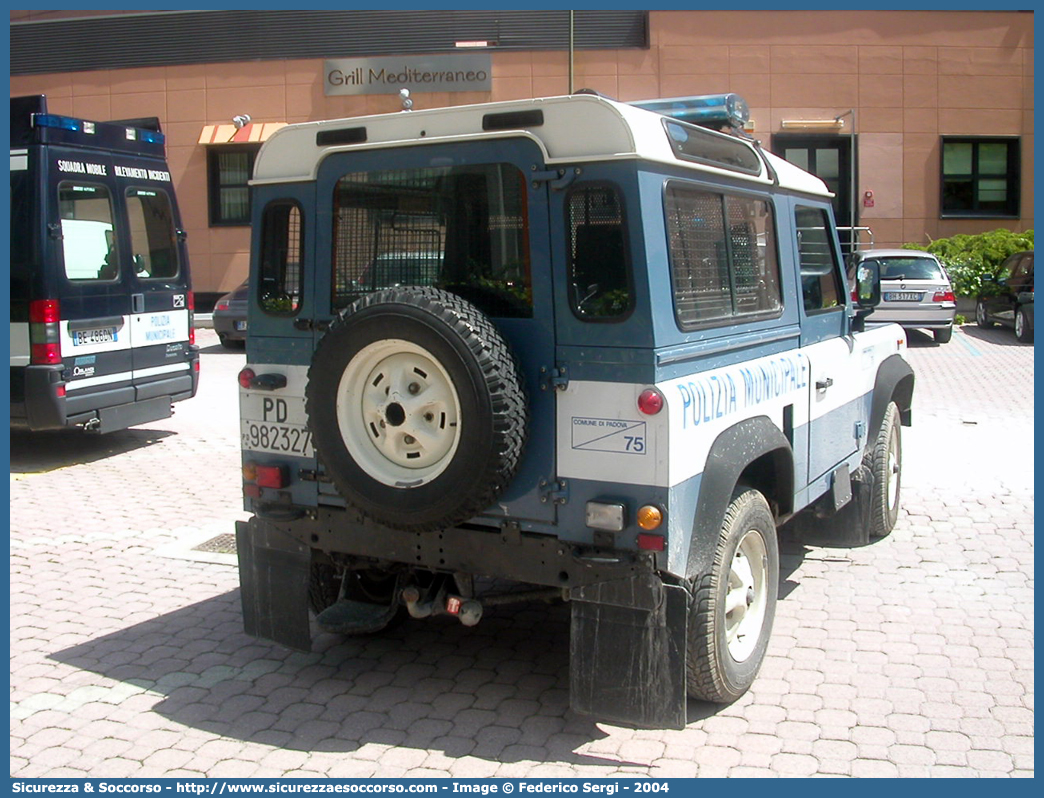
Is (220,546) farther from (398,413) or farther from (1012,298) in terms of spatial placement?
(1012,298)

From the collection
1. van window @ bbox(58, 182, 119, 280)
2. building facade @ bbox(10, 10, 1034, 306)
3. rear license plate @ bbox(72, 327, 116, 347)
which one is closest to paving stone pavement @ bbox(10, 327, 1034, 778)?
rear license plate @ bbox(72, 327, 116, 347)

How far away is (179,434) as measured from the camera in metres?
10.7

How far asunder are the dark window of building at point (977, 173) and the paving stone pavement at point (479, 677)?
63.0 feet

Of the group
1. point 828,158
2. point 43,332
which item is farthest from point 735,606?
point 828,158

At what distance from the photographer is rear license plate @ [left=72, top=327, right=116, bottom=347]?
9.06 meters

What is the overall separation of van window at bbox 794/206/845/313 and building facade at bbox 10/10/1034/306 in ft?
61.1

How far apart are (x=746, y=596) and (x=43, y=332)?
6.65 m

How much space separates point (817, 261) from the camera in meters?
5.63

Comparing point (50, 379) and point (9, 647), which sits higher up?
point (50, 379)

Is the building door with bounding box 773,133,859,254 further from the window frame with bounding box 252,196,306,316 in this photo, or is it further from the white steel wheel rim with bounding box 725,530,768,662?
the window frame with bounding box 252,196,306,316

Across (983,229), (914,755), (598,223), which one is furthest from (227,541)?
(983,229)

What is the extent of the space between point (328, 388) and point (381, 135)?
3.44 feet

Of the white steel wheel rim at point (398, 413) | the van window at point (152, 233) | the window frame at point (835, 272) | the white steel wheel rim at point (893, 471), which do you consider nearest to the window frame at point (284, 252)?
the white steel wheel rim at point (398, 413)

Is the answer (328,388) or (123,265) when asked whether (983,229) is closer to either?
(123,265)
